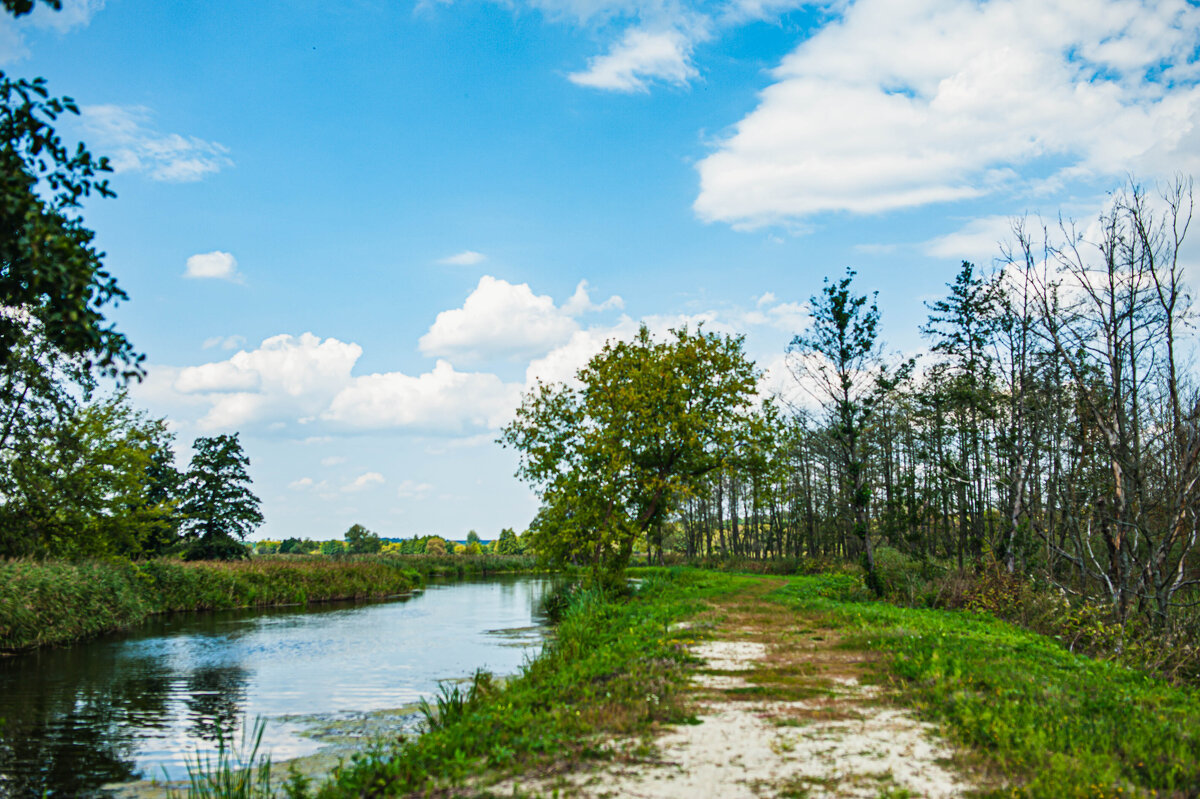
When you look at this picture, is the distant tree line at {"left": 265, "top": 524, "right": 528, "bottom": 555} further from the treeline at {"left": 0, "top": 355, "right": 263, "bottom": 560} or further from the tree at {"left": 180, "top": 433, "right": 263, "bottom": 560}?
the treeline at {"left": 0, "top": 355, "right": 263, "bottom": 560}

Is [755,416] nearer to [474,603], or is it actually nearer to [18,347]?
[474,603]

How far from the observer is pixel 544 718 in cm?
580

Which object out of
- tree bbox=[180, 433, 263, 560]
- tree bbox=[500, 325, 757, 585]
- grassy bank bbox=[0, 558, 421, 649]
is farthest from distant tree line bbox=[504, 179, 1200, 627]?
tree bbox=[180, 433, 263, 560]

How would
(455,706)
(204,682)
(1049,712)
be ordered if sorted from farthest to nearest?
(204,682) → (455,706) → (1049,712)

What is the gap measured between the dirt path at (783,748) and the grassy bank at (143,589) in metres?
18.4

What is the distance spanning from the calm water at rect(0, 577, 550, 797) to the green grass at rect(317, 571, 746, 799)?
2.02m

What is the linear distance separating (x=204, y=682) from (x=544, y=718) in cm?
1063

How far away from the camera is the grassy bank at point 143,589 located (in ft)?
57.7

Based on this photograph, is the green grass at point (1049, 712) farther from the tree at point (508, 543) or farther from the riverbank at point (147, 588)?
the tree at point (508, 543)

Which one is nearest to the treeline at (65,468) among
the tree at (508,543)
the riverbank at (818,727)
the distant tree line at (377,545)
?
the riverbank at (818,727)

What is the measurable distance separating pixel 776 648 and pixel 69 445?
86.0 ft

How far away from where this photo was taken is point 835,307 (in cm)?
2481

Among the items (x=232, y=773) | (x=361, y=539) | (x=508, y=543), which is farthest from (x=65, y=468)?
(x=508, y=543)

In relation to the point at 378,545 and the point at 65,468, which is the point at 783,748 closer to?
the point at 65,468
